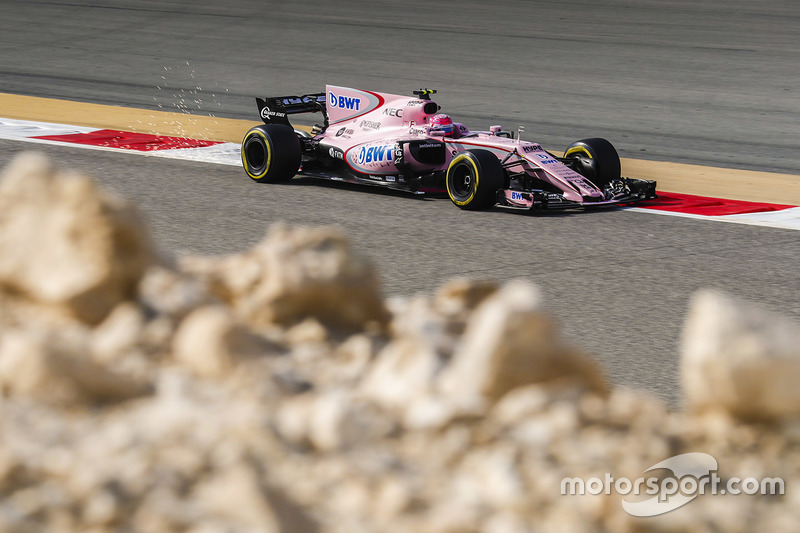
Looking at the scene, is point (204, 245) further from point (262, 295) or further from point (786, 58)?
point (786, 58)

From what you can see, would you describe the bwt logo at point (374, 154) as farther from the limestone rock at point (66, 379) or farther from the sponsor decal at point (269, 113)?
the limestone rock at point (66, 379)

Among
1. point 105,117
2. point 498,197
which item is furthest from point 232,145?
point 498,197

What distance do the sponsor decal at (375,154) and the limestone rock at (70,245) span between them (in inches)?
284

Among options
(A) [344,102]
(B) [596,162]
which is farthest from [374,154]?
(B) [596,162]

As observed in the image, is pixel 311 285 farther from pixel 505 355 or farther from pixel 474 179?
pixel 474 179

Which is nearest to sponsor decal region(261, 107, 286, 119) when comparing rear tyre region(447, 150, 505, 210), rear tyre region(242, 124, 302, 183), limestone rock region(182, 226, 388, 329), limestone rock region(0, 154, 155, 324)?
rear tyre region(242, 124, 302, 183)

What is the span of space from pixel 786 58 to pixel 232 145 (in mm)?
12771

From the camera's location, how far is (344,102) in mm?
11086

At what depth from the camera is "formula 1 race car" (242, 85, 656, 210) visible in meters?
9.56

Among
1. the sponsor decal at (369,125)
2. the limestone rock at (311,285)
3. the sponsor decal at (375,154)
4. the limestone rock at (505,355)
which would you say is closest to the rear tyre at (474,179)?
the sponsor decal at (375,154)

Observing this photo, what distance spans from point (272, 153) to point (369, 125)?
3.28ft

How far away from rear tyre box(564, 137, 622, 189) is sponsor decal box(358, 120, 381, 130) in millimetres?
1875

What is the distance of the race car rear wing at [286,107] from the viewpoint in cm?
1164

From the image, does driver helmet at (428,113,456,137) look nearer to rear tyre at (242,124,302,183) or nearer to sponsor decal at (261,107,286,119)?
rear tyre at (242,124,302,183)
